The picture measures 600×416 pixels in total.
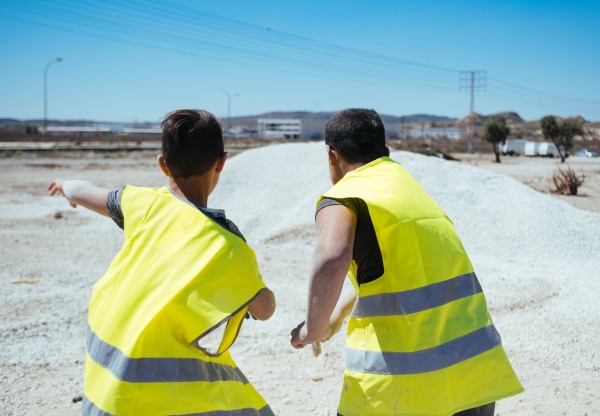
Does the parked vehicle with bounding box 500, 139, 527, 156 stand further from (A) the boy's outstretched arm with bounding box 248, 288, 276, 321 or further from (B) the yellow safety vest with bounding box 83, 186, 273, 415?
(B) the yellow safety vest with bounding box 83, 186, 273, 415

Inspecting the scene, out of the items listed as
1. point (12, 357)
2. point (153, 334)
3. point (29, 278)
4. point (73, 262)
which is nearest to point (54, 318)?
point (12, 357)

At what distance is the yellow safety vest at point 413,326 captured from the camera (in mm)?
1916

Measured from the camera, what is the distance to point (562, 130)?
43094 mm

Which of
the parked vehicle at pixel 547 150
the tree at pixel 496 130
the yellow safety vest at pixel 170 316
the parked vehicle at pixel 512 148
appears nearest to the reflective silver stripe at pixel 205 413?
the yellow safety vest at pixel 170 316

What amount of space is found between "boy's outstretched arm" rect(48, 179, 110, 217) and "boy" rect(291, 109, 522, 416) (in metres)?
0.82

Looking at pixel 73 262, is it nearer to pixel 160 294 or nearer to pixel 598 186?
pixel 160 294

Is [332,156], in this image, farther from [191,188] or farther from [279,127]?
[279,127]

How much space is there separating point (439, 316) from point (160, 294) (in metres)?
0.90

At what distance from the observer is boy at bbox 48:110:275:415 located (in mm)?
1748

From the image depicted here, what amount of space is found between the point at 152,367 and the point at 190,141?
706 mm

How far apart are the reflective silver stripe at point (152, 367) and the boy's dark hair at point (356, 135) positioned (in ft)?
2.85

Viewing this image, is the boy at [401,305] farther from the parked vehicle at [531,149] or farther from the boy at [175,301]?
the parked vehicle at [531,149]

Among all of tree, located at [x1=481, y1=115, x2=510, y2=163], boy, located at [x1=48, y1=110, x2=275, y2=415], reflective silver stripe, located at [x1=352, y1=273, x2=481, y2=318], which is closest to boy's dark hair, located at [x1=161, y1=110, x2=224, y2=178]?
boy, located at [x1=48, y1=110, x2=275, y2=415]

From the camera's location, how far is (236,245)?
1.83m
